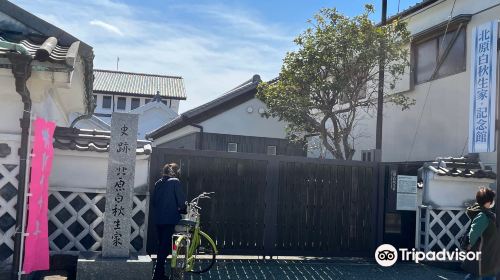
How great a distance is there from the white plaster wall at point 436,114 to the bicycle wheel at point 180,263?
7.47 m

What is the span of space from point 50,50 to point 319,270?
20.4ft

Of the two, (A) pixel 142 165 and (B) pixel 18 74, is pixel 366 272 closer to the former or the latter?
(A) pixel 142 165

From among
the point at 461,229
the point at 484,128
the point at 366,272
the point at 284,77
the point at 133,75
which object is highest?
the point at 133,75

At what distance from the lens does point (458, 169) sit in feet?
33.7

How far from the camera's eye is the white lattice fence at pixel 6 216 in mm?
6988

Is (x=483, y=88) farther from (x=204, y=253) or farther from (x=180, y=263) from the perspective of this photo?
(x=180, y=263)

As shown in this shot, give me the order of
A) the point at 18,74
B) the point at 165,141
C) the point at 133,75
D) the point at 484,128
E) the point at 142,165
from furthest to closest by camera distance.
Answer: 1. the point at 133,75
2. the point at 165,141
3. the point at 484,128
4. the point at 142,165
5. the point at 18,74

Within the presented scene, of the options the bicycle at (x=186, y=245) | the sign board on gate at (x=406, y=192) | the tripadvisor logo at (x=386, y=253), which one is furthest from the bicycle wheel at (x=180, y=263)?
the sign board on gate at (x=406, y=192)

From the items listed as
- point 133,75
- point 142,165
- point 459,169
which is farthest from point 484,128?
point 133,75

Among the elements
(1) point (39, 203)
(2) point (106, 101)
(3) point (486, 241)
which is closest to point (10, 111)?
(1) point (39, 203)

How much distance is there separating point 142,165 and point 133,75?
141 ft

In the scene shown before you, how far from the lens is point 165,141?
24625mm

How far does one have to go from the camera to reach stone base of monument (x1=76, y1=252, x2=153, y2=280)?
688 centimetres

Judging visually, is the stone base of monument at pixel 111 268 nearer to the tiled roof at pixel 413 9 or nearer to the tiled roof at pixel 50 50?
the tiled roof at pixel 50 50
